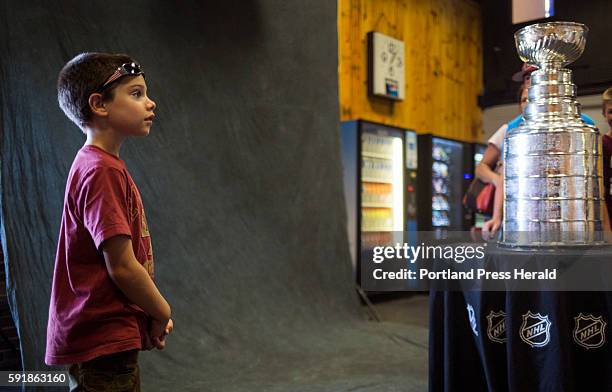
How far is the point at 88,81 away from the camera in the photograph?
139 cm

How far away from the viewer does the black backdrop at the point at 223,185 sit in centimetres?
256

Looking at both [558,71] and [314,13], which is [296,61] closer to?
[314,13]

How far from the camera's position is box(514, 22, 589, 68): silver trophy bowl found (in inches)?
63.4

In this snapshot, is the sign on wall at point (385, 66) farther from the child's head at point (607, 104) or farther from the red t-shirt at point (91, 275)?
the red t-shirt at point (91, 275)

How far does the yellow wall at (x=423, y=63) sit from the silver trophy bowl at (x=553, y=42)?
13.3 feet

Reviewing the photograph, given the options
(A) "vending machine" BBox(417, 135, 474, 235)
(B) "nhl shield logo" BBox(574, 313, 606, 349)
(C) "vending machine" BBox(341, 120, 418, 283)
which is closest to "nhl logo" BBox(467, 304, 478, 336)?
(B) "nhl shield logo" BBox(574, 313, 606, 349)

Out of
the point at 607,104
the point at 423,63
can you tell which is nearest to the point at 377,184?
the point at 423,63

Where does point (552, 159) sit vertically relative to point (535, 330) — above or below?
above

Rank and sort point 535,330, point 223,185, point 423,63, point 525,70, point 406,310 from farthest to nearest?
point 423,63 < point 406,310 < point 223,185 < point 525,70 < point 535,330

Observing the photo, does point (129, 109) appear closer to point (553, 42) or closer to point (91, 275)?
point (91, 275)

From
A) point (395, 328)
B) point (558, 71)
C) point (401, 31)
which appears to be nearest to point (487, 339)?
point (558, 71)

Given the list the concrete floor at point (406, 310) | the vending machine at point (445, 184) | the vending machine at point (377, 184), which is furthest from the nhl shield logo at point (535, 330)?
the vending machine at point (445, 184)

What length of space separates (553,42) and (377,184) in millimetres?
4421

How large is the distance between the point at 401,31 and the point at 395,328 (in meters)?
3.78
